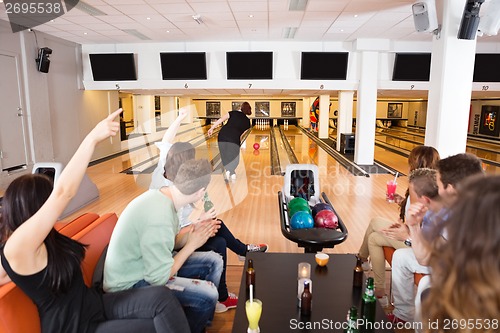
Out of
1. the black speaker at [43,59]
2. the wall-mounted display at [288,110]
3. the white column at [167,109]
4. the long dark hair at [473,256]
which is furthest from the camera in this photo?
the wall-mounted display at [288,110]

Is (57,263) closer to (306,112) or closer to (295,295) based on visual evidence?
(295,295)

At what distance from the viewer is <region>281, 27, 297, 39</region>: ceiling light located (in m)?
6.68

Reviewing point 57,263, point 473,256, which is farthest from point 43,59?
point 473,256

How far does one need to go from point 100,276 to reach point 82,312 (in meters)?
0.39

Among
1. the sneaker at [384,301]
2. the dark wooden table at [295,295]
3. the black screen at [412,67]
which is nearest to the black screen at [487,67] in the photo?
the black screen at [412,67]

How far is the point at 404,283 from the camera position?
2.21m

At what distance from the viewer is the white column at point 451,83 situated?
4164 millimetres

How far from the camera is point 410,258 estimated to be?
7.21ft

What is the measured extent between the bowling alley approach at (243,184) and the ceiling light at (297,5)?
74mm

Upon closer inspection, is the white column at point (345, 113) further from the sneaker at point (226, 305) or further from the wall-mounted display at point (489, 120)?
the sneaker at point (226, 305)

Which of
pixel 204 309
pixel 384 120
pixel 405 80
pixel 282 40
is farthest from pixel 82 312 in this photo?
pixel 384 120

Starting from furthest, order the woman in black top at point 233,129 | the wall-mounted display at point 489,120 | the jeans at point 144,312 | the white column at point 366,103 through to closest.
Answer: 1. the wall-mounted display at point 489,120
2. the white column at point 366,103
3. the woman in black top at point 233,129
4. the jeans at point 144,312

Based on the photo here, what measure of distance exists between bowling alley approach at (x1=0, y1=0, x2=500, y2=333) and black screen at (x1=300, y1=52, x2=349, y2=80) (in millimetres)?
31

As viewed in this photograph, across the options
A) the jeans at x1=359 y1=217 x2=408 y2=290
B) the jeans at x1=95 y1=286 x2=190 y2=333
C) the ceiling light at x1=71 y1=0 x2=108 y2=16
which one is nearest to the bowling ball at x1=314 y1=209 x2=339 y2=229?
the jeans at x1=359 y1=217 x2=408 y2=290
